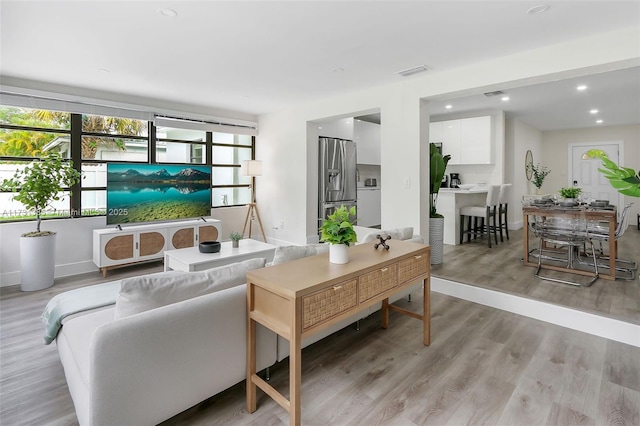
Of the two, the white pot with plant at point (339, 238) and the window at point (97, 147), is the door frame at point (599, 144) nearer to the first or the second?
the window at point (97, 147)

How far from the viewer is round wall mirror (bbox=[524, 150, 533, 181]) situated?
7.77 m

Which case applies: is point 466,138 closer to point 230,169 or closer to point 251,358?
point 230,169

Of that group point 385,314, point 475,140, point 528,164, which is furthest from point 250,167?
point 528,164

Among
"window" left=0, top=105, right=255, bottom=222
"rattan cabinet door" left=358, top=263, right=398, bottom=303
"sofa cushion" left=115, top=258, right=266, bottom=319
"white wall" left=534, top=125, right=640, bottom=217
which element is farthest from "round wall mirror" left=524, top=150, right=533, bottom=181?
"sofa cushion" left=115, top=258, right=266, bottom=319

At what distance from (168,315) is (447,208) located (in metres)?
4.94

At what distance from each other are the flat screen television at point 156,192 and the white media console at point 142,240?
0.53ft

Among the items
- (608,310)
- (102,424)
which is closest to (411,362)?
(102,424)

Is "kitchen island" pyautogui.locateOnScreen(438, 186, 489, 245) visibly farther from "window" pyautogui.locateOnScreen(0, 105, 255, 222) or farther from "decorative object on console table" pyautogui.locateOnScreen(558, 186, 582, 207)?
"window" pyautogui.locateOnScreen(0, 105, 255, 222)

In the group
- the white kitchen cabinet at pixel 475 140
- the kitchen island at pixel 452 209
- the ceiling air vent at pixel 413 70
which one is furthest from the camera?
the white kitchen cabinet at pixel 475 140

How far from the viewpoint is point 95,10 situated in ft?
7.81

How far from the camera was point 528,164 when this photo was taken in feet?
25.9

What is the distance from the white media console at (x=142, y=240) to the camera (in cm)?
422

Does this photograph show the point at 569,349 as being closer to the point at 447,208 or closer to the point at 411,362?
the point at 411,362

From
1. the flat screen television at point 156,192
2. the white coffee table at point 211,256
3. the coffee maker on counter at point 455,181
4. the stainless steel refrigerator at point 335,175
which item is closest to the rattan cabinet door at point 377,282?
the white coffee table at point 211,256
